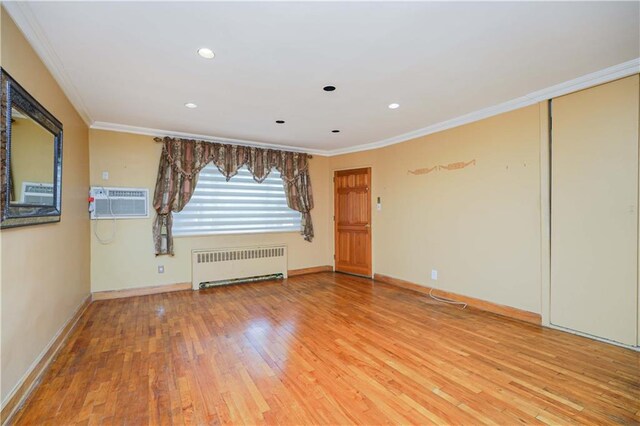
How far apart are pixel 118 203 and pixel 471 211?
4.97 m

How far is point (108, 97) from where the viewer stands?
3143 mm

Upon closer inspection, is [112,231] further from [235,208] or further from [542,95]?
[542,95]

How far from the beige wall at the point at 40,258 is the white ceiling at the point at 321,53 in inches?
8.3

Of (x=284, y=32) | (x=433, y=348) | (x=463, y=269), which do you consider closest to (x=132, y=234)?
(x=284, y=32)

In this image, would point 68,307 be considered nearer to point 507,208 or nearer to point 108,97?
point 108,97

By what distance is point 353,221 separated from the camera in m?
5.67

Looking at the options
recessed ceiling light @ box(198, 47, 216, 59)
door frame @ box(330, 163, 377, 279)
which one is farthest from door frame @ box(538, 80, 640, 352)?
recessed ceiling light @ box(198, 47, 216, 59)

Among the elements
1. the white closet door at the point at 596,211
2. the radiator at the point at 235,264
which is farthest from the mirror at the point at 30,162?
the white closet door at the point at 596,211

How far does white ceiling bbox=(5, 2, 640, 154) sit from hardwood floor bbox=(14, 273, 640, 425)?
250 cm

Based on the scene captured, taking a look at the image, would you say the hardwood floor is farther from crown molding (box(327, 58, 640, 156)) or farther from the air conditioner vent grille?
crown molding (box(327, 58, 640, 156))

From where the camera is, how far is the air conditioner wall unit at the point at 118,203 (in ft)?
13.2

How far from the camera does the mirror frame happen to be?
1.65 metres

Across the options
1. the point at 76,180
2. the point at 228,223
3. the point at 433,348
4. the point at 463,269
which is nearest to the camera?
the point at 433,348

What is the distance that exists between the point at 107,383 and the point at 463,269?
157 inches
